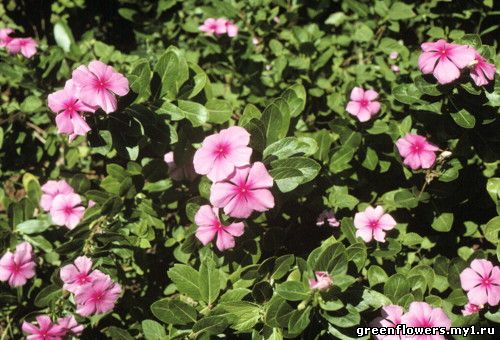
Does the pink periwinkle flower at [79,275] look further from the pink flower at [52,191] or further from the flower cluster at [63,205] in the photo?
the pink flower at [52,191]

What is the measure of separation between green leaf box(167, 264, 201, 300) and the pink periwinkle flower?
0.36 metres

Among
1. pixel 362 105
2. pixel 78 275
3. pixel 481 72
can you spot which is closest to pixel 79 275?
pixel 78 275

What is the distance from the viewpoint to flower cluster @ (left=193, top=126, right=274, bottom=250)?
56.4 inches

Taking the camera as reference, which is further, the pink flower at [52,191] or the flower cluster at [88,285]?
the pink flower at [52,191]

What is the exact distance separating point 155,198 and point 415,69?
169 cm

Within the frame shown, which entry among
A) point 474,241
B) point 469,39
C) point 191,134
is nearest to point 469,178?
point 474,241

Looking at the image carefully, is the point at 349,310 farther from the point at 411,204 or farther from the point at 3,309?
the point at 3,309

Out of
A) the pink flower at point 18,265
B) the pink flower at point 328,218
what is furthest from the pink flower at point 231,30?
the pink flower at point 18,265

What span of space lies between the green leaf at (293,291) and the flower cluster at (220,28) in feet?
5.33

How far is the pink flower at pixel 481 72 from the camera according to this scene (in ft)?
5.28

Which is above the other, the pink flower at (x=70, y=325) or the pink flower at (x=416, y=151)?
the pink flower at (x=416, y=151)

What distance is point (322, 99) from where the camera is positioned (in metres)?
2.78

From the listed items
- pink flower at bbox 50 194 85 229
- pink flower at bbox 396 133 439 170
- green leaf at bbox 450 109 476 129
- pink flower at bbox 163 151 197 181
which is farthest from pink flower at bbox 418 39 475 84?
pink flower at bbox 50 194 85 229

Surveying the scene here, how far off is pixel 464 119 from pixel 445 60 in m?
0.28
